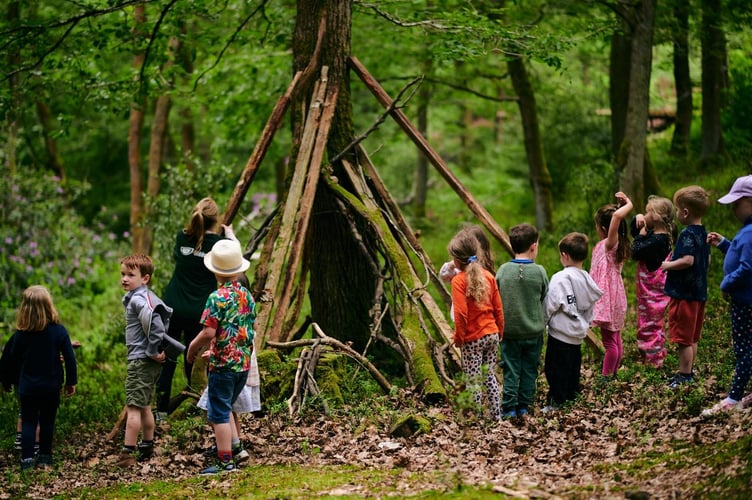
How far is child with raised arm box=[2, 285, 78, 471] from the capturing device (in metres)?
6.30

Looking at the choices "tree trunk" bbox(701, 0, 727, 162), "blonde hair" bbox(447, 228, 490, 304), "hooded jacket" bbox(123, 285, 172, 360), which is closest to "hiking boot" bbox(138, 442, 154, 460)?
"hooded jacket" bbox(123, 285, 172, 360)

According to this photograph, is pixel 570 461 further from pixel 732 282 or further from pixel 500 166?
pixel 500 166

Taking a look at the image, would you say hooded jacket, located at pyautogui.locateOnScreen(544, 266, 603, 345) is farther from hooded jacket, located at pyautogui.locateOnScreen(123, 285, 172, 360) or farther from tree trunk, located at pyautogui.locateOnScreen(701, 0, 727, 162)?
tree trunk, located at pyautogui.locateOnScreen(701, 0, 727, 162)

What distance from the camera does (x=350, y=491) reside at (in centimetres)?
461

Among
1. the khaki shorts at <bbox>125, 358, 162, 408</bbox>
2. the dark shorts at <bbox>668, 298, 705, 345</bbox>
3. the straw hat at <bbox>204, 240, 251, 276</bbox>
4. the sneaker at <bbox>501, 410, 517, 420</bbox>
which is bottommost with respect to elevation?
the sneaker at <bbox>501, 410, 517, 420</bbox>

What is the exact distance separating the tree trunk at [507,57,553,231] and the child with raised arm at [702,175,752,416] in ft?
29.0

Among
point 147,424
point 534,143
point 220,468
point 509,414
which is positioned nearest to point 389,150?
point 534,143

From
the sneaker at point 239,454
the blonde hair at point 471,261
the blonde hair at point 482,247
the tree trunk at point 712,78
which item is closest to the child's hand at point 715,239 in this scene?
the blonde hair at point 482,247

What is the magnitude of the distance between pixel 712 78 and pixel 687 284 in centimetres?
861

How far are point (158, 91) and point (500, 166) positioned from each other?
43.7 feet

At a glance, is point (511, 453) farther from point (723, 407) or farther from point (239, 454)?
point (239, 454)

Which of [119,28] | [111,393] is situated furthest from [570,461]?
[119,28]

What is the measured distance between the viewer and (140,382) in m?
6.09

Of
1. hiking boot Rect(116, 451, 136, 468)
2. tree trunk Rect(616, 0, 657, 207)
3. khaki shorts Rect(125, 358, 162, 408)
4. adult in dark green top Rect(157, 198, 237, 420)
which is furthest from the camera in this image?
tree trunk Rect(616, 0, 657, 207)
